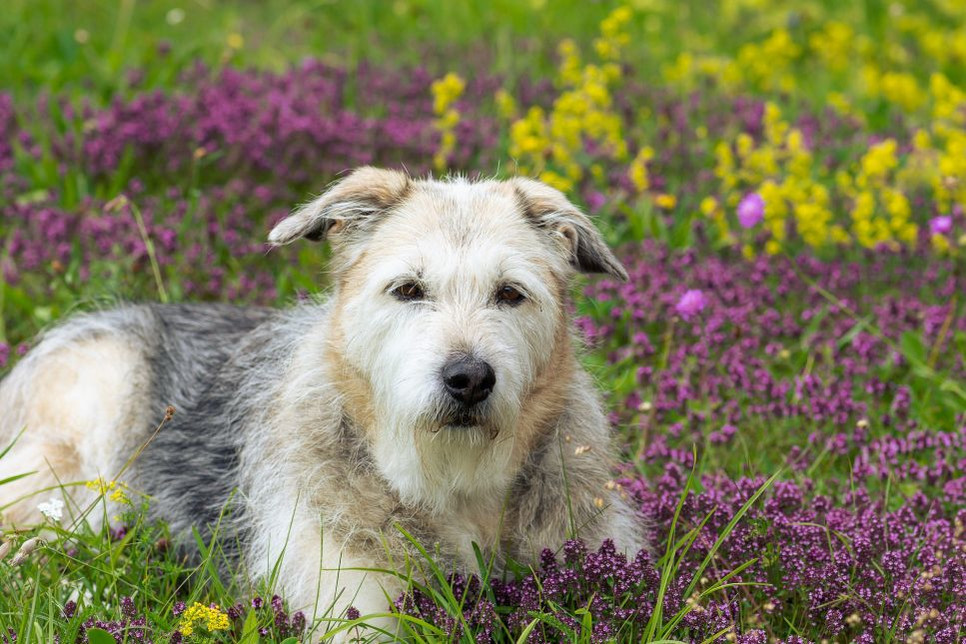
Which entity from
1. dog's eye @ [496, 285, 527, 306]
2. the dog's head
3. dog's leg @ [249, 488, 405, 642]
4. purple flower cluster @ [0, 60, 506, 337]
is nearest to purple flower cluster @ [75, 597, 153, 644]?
dog's leg @ [249, 488, 405, 642]

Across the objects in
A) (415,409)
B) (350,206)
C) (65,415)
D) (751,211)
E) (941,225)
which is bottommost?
(941,225)

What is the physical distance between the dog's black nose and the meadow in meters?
0.63

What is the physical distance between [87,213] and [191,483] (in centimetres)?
257

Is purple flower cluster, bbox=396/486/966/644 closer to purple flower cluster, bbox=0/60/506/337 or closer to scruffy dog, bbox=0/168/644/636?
scruffy dog, bbox=0/168/644/636

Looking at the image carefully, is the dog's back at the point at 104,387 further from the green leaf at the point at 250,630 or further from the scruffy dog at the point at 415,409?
the green leaf at the point at 250,630

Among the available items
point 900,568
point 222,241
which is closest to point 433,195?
point 900,568

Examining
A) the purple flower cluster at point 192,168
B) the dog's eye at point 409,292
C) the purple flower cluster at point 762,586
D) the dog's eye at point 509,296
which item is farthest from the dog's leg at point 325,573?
the purple flower cluster at point 192,168

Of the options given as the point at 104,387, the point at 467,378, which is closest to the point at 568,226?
the point at 467,378

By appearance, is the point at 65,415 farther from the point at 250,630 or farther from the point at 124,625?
the point at 250,630

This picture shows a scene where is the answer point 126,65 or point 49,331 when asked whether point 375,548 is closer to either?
point 49,331

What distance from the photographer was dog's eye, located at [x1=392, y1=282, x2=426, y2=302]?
396 cm

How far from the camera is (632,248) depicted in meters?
6.93

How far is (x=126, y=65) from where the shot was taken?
8.84 m

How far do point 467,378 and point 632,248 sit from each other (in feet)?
11.3
